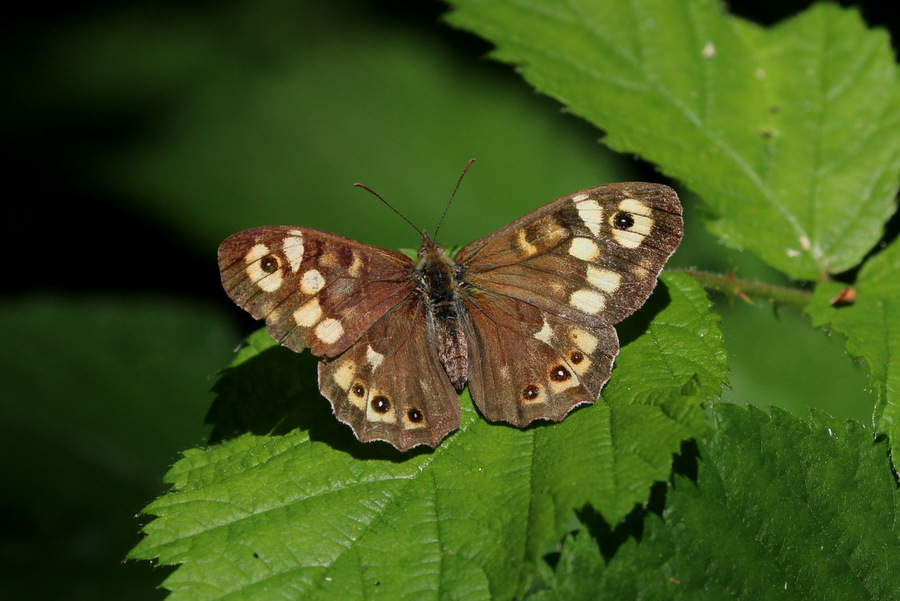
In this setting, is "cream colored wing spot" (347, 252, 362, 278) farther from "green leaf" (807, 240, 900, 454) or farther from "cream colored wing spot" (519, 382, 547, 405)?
"green leaf" (807, 240, 900, 454)

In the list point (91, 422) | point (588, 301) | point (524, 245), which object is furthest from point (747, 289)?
point (91, 422)

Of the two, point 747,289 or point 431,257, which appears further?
point 747,289

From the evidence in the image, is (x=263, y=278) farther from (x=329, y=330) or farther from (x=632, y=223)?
Result: (x=632, y=223)

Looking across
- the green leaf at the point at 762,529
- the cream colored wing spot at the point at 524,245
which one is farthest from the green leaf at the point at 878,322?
the cream colored wing spot at the point at 524,245

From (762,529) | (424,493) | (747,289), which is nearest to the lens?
(762,529)

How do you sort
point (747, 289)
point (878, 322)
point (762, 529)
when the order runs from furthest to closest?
point (747, 289) → point (878, 322) → point (762, 529)

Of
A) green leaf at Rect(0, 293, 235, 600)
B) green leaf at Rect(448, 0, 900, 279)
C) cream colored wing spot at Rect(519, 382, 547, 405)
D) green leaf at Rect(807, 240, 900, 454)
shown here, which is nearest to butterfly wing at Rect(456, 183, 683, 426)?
cream colored wing spot at Rect(519, 382, 547, 405)

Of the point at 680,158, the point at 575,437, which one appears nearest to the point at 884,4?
the point at 680,158

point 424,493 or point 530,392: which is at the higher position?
point 530,392

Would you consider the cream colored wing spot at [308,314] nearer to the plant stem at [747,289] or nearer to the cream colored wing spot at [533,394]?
the cream colored wing spot at [533,394]
